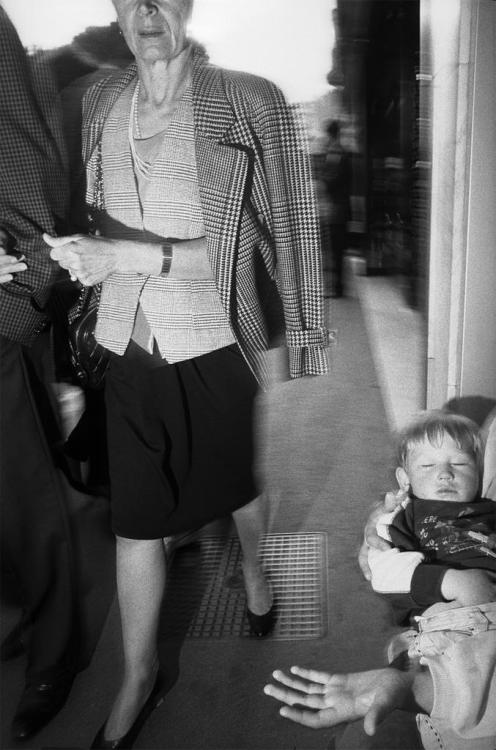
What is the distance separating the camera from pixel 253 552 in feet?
5.74

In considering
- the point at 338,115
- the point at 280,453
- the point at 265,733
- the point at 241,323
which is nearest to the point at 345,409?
the point at 280,453

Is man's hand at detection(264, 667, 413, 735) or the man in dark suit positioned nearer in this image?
the man in dark suit

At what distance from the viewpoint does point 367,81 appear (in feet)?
4.83

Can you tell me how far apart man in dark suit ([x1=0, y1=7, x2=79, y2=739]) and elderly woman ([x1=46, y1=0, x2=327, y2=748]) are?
0.08 meters

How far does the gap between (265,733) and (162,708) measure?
10.0 inches

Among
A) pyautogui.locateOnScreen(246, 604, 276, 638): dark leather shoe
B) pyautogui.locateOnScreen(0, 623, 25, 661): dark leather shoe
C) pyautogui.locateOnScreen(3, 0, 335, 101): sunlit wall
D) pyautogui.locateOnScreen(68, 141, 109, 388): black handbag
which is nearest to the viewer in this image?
pyautogui.locateOnScreen(3, 0, 335, 101): sunlit wall

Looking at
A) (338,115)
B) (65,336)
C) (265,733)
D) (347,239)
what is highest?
(338,115)

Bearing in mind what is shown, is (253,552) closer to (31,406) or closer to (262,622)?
(262,622)

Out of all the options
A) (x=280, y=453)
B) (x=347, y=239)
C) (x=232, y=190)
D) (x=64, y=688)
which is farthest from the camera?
(x=64, y=688)

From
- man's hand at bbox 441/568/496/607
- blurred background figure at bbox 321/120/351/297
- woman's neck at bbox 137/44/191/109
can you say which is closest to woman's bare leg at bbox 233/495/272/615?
man's hand at bbox 441/568/496/607

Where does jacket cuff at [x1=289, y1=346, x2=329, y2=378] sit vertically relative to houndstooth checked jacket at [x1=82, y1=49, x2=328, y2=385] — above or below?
below

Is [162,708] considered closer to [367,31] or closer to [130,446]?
[130,446]

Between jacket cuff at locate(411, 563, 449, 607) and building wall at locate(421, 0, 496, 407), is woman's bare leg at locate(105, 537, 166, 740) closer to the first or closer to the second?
jacket cuff at locate(411, 563, 449, 607)

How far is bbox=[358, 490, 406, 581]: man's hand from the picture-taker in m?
1.73
